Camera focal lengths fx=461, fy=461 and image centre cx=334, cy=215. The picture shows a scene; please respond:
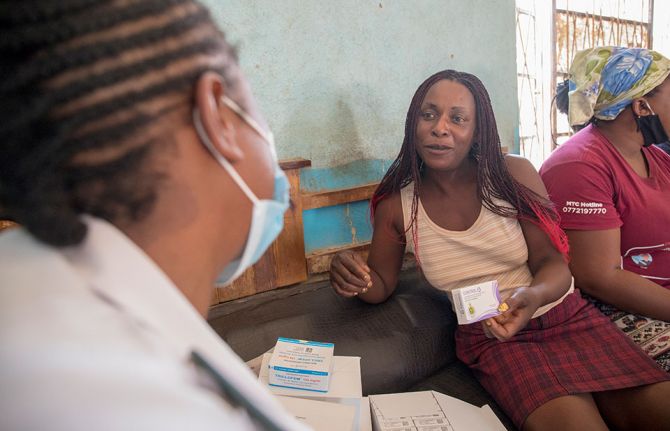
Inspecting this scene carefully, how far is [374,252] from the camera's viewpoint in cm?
171

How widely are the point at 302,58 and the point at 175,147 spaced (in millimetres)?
1385

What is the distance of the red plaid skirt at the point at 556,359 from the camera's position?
53.6 inches

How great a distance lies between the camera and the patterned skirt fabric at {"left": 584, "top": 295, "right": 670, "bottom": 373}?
1.52 meters

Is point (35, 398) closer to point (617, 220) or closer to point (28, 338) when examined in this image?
point (28, 338)

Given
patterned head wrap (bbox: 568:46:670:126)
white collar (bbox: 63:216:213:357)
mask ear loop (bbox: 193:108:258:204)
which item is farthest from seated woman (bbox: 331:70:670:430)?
white collar (bbox: 63:216:213:357)

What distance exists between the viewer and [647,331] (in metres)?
1.58

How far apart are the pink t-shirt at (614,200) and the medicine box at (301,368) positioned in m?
1.00

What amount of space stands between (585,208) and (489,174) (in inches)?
13.9

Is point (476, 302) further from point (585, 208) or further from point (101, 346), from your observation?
point (101, 346)

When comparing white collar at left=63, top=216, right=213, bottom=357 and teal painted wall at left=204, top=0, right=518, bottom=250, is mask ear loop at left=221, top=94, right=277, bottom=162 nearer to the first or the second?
white collar at left=63, top=216, right=213, bottom=357

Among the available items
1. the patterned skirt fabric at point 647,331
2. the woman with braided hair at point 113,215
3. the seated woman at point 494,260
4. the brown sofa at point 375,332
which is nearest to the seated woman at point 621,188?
the patterned skirt fabric at point 647,331

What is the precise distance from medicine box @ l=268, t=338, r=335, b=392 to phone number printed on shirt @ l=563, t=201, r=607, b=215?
0.99 m

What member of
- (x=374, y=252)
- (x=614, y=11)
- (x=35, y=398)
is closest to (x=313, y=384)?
(x=374, y=252)

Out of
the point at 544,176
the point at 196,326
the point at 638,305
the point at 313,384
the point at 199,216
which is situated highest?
the point at 199,216
